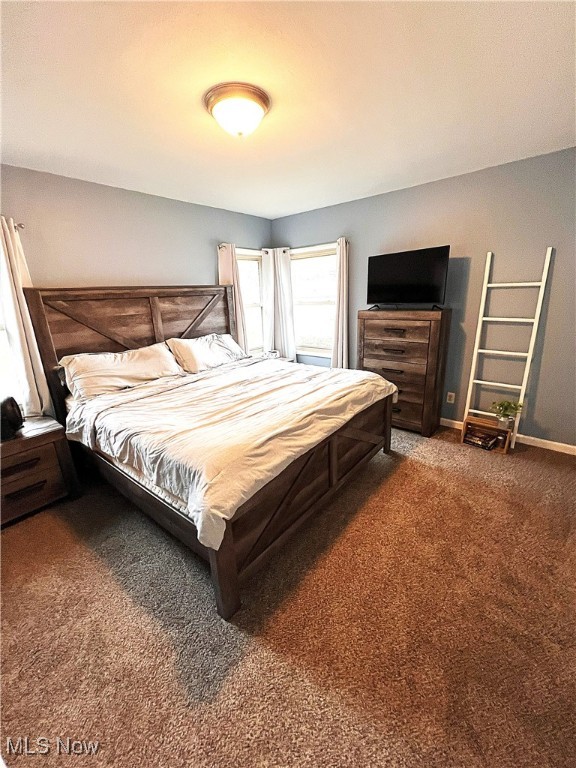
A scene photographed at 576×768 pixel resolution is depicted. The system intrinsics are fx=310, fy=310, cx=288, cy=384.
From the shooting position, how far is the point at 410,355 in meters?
3.02

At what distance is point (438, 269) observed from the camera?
2842 mm

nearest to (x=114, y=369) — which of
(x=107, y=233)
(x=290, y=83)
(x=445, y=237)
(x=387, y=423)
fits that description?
(x=107, y=233)

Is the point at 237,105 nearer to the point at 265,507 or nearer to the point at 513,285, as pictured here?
the point at 265,507

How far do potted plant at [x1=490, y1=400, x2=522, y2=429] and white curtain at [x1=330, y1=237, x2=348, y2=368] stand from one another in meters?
1.71

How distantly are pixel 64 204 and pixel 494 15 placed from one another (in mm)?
2904

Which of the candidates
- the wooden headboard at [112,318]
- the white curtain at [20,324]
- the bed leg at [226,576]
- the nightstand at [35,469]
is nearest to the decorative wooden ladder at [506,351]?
the bed leg at [226,576]

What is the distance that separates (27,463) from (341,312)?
3.26 metres

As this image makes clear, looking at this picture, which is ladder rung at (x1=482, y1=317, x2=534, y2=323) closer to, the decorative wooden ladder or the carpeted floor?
the decorative wooden ladder

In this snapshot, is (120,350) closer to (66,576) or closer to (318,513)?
(66,576)

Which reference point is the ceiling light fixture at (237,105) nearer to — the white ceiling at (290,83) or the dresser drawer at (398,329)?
the white ceiling at (290,83)

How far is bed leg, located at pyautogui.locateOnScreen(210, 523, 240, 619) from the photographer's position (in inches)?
52.9

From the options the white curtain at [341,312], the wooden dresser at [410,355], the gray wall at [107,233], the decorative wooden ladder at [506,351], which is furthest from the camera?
the white curtain at [341,312]

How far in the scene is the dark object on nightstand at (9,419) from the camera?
6.59ft

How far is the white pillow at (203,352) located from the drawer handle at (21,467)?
133 cm
